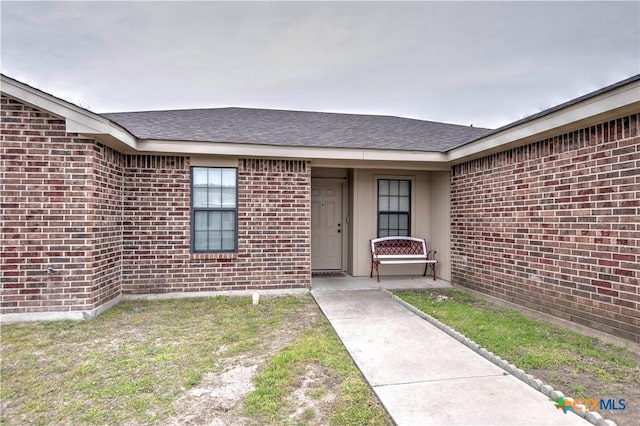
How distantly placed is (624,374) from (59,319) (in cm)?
669

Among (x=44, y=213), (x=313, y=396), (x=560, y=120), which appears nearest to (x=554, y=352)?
(x=313, y=396)

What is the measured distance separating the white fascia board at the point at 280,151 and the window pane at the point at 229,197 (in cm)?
72

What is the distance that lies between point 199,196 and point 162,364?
344cm

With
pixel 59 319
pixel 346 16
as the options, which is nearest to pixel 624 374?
pixel 59 319

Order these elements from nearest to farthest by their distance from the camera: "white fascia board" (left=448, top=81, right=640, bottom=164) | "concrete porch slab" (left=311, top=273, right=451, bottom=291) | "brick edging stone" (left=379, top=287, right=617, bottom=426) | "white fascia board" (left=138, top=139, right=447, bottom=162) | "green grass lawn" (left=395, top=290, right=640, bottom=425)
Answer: "brick edging stone" (left=379, top=287, right=617, bottom=426), "green grass lawn" (left=395, top=290, right=640, bottom=425), "white fascia board" (left=448, top=81, right=640, bottom=164), "white fascia board" (left=138, top=139, right=447, bottom=162), "concrete porch slab" (left=311, top=273, right=451, bottom=291)

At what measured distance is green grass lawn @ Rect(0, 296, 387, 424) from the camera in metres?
2.42

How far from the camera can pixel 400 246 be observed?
7.83m

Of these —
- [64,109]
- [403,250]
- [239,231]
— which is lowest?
[403,250]

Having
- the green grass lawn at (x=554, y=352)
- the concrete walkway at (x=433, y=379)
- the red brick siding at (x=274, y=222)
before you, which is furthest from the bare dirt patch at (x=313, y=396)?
the red brick siding at (x=274, y=222)

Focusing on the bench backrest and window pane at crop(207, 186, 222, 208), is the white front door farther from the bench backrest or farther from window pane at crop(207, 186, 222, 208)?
window pane at crop(207, 186, 222, 208)

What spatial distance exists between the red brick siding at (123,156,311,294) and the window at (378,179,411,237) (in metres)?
2.23

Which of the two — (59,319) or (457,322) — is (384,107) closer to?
(457,322)

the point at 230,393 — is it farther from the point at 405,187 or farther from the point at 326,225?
the point at 405,187

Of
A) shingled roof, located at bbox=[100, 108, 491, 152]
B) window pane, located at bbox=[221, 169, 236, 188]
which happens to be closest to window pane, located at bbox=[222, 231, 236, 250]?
window pane, located at bbox=[221, 169, 236, 188]
